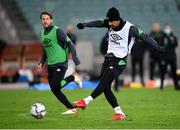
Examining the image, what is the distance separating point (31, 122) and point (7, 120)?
68cm

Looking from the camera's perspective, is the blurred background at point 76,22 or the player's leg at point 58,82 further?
the blurred background at point 76,22

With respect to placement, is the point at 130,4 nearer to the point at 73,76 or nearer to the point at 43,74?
the point at 43,74

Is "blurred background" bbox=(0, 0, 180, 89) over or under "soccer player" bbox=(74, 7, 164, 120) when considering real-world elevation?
under

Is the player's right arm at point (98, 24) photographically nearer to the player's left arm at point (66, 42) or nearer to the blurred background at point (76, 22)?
the player's left arm at point (66, 42)

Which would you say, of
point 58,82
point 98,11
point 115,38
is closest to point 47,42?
point 58,82

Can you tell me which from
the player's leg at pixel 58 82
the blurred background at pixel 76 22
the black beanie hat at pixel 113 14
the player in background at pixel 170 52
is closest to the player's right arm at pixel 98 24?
the black beanie hat at pixel 113 14

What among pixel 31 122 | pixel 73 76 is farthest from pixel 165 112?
pixel 31 122

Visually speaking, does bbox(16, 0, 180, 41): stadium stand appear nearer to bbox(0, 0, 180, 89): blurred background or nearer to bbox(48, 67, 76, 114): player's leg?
bbox(0, 0, 180, 89): blurred background

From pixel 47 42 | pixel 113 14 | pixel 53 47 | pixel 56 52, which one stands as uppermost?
pixel 113 14

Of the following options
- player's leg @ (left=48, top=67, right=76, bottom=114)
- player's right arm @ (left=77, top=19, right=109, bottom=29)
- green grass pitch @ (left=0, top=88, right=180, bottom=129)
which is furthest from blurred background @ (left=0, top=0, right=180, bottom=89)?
player's right arm @ (left=77, top=19, right=109, bottom=29)

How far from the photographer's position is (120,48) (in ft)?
46.5

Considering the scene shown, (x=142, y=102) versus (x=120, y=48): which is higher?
(x=120, y=48)

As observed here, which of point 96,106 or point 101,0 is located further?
point 101,0

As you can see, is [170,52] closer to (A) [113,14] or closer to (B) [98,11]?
(B) [98,11]
